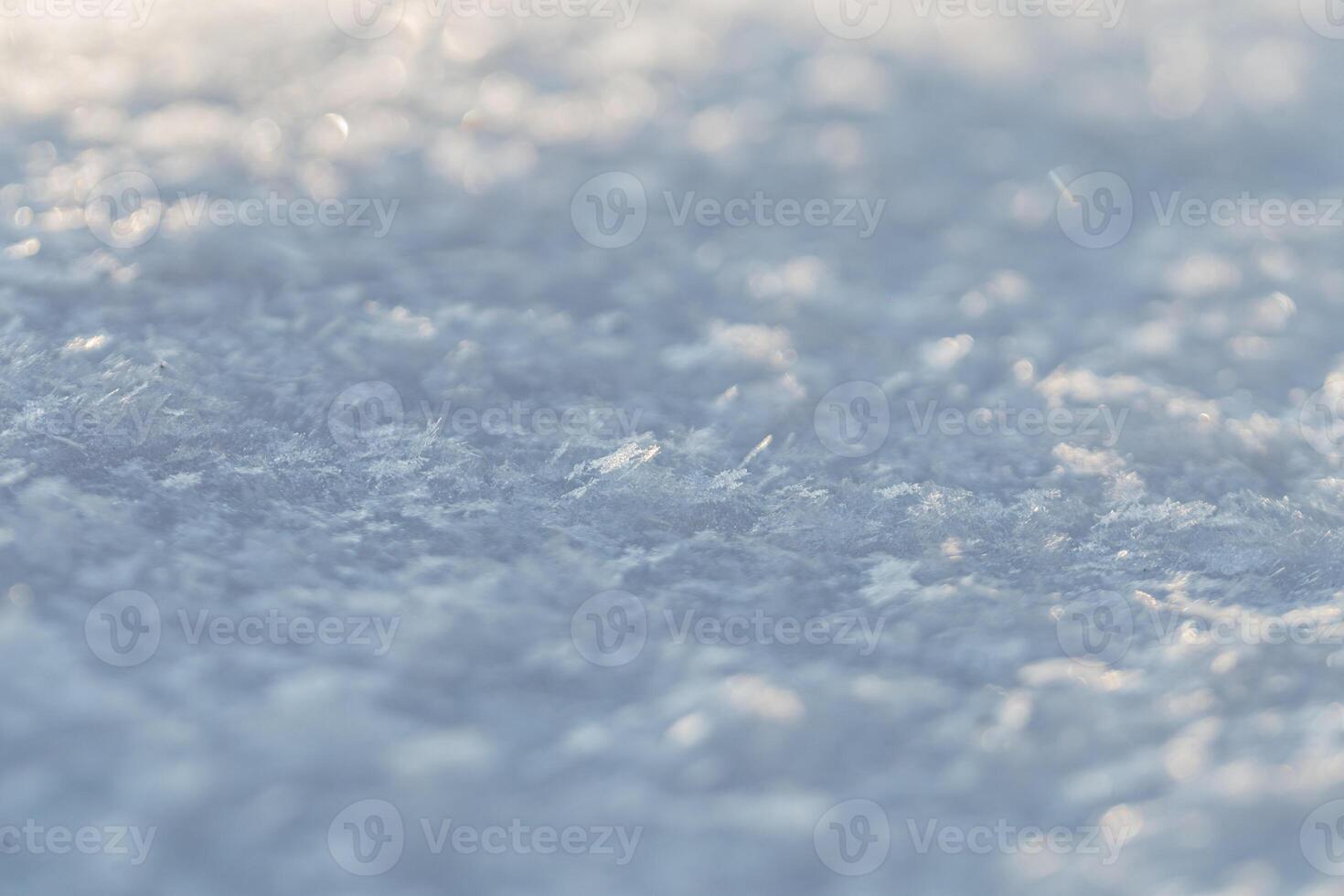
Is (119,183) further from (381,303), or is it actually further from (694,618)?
(694,618)

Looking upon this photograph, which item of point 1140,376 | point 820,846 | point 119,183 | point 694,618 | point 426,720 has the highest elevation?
point 119,183

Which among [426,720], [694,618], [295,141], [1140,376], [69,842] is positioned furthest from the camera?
[295,141]

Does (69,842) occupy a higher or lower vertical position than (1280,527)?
lower

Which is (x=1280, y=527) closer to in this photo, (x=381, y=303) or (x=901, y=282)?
(x=901, y=282)

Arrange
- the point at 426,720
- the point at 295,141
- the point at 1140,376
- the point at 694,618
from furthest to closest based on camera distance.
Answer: the point at 295,141, the point at 1140,376, the point at 694,618, the point at 426,720

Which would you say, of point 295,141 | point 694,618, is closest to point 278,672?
point 694,618

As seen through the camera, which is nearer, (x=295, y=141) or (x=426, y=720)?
(x=426, y=720)
